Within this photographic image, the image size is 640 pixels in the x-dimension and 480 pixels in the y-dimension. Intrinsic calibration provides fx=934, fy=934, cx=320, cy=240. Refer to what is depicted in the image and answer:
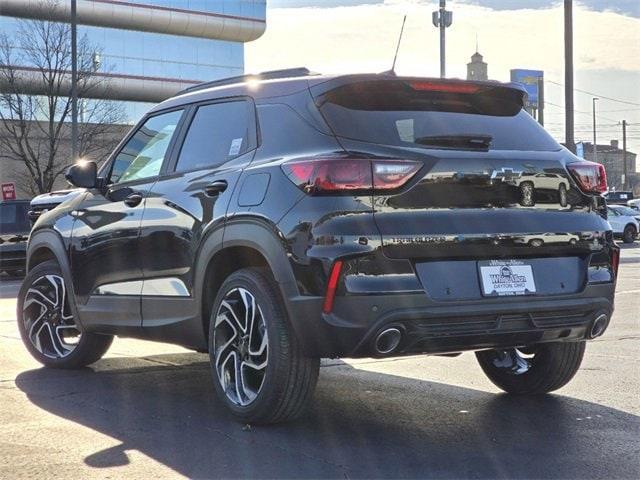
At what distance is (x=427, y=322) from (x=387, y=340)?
8.0 inches

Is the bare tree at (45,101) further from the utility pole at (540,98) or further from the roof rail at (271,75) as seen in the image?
the utility pole at (540,98)

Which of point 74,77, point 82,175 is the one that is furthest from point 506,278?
point 74,77

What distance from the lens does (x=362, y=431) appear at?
467 centimetres

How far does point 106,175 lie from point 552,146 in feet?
9.92

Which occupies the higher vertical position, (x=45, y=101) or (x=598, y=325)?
(x=45, y=101)

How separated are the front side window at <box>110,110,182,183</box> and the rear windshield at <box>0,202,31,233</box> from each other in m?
15.4

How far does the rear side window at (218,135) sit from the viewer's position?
16.8 ft

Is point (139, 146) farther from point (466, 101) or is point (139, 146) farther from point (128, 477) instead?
point (128, 477)

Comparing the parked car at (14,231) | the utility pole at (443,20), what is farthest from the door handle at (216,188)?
the utility pole at (443,20)

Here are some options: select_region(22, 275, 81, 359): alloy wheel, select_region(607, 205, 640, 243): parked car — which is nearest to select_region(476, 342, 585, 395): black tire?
select_region(22, 275, 81, 359): alloy wheel

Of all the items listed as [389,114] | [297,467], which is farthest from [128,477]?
[389,114]

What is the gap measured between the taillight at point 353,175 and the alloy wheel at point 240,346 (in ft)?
2.38

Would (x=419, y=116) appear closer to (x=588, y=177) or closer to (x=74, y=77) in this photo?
(x=588, y=177)

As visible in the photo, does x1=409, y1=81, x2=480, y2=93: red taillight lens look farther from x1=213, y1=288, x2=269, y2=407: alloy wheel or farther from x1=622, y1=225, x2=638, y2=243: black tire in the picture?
x1=622, y1=225, x2=638, y2=243: black tire
